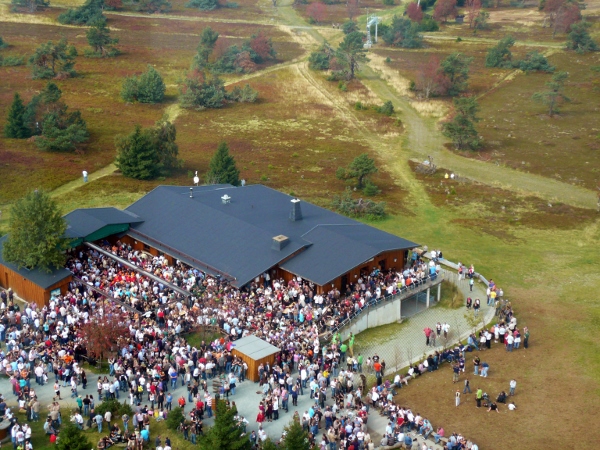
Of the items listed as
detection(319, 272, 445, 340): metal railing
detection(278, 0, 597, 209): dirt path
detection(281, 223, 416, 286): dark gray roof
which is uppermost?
detection(281, 223, 416, 286): dark gray roof

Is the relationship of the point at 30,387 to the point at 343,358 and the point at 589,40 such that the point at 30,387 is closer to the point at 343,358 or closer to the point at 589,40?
the point at 343,358

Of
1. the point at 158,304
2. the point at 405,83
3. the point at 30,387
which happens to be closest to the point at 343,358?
the point at 158,304

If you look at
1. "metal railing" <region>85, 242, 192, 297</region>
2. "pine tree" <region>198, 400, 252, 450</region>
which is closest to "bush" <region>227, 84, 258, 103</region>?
"metal railing" <region>85, 242, 192, 297</region>

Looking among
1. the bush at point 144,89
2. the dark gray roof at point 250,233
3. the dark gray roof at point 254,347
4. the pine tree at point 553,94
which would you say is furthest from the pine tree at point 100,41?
the dark gray roof at point 254,347

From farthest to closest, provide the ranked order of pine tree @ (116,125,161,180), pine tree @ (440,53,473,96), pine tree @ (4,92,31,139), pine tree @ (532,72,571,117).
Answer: pine tree @ (440,53,473,96)
pine tree @ (532,72,571,117)
pine tree @ (4,92,31,139)
pine tree @ (116,125,161,180)

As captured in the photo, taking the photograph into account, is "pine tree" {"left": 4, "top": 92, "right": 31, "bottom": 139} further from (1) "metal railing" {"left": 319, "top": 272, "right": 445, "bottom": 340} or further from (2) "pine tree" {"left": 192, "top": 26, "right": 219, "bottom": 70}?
(1) "metal railing" {"left": 319, "top": 272, "right": 445, "bottom": 340}

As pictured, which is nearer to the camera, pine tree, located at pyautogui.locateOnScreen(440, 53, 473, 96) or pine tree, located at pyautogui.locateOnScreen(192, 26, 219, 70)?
pine tree, located at pyautogui.locateOnScreen(440, 53, 473, 96)
